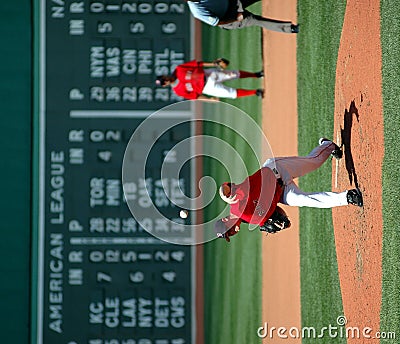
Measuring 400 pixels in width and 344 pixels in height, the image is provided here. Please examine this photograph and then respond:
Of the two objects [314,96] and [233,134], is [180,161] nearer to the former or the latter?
[233,134]

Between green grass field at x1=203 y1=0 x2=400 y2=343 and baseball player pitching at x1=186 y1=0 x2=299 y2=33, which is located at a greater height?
baseball player pitching at x1=186 y1=0 x2=299 y2=33

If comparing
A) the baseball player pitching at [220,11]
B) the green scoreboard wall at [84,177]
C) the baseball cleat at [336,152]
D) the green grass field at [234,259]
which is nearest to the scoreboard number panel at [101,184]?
the green scoreboard wall at [84,177]

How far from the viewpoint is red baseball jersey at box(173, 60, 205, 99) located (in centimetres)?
707

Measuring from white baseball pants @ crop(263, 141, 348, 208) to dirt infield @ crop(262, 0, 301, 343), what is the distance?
1.52 m

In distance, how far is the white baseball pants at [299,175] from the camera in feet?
14.7

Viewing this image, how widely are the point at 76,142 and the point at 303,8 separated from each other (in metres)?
3.63

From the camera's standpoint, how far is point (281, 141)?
720 cm

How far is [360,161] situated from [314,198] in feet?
1.19

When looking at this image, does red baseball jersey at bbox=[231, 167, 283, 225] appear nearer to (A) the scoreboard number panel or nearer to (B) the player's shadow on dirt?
(B) the player's shadow on dirt

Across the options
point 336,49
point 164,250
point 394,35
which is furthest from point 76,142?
point 394,35

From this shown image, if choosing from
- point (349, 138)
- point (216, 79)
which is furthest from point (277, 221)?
point (216, 79)

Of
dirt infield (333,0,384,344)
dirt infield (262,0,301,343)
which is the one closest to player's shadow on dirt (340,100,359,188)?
dirt infield (333,0,384,344)

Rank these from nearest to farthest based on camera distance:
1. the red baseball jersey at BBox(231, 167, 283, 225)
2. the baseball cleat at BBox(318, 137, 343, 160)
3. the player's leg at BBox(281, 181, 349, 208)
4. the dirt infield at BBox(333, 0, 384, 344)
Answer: the dirt infield at BBox(333, 0, 384, 344) → the player's leg at BBox(281, 181, 349, 208) → the red baseball jersey at BBox(231, 167, 283, 225) → the baseball cleat at BBox(318, 137, 343, 160)

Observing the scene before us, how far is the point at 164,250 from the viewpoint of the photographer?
359 inches
